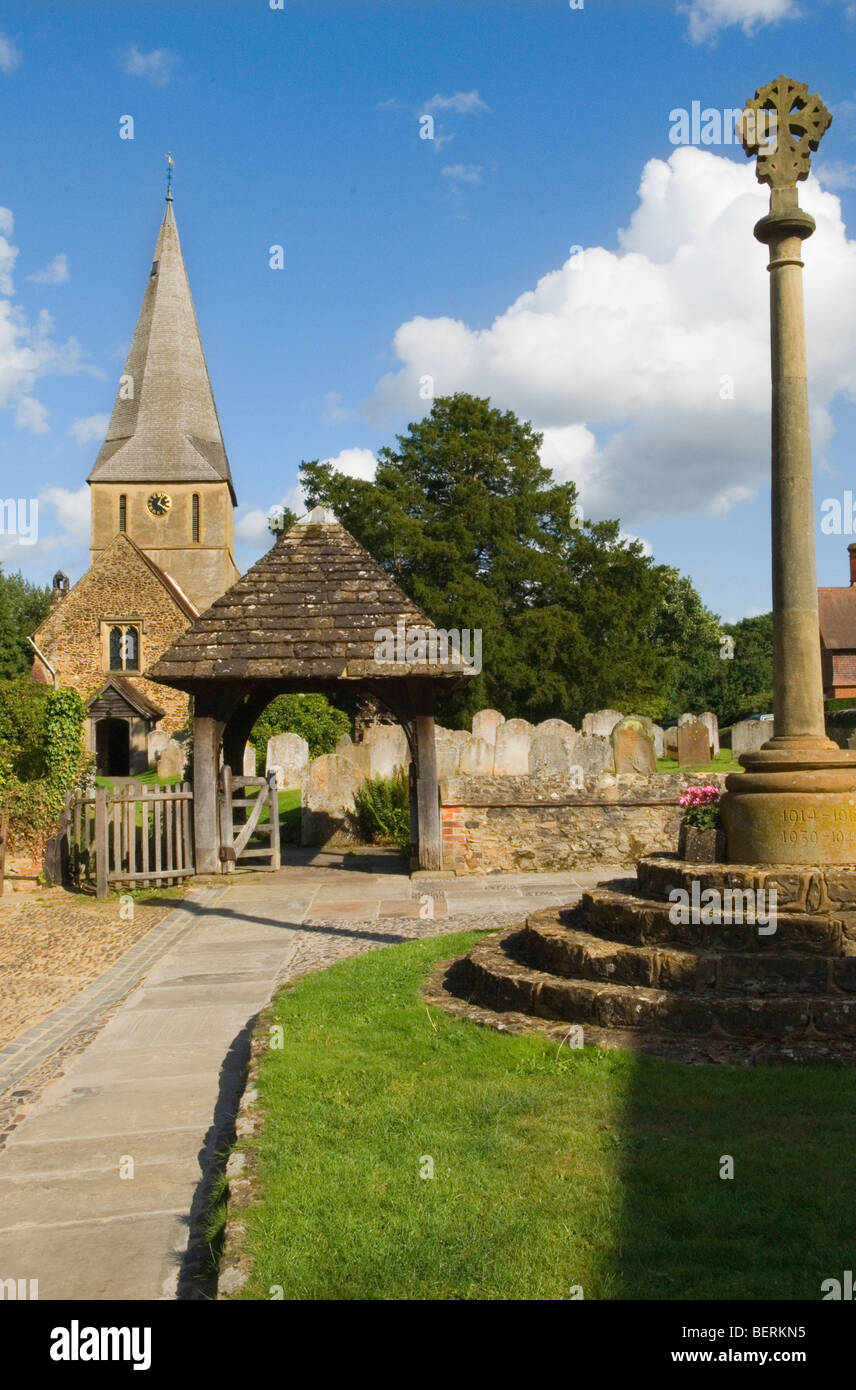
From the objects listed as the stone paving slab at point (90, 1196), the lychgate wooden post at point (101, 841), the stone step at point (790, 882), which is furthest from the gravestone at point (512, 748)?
the stone paving slab at point (90, 1196)

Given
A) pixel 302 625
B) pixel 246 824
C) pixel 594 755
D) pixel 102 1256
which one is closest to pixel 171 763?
pixel 594 755

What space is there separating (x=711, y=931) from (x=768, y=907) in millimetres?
386

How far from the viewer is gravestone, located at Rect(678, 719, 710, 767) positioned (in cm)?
2838

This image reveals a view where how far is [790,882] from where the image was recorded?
6465 millimetres

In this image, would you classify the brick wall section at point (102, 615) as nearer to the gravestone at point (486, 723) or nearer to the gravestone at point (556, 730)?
the gravestone at point (486, 723)

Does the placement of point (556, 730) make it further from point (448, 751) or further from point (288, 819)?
point (288, 819)

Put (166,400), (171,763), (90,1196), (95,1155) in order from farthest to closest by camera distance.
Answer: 1. (166,400)
2. (171,763)
3. (95,1155)
4. (90,1196)

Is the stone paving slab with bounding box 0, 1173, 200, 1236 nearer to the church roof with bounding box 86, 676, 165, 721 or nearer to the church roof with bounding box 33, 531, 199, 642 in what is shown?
the church roof with bounding box 86, 676, 165, 721

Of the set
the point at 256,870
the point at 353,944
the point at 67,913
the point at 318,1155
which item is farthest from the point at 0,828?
the point at 318,1155

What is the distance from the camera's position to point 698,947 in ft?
21.0

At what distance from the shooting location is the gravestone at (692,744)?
93.1ft

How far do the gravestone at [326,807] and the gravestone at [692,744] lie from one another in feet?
40.4

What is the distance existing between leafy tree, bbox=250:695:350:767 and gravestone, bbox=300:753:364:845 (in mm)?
6679

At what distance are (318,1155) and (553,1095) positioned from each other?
1217mm
